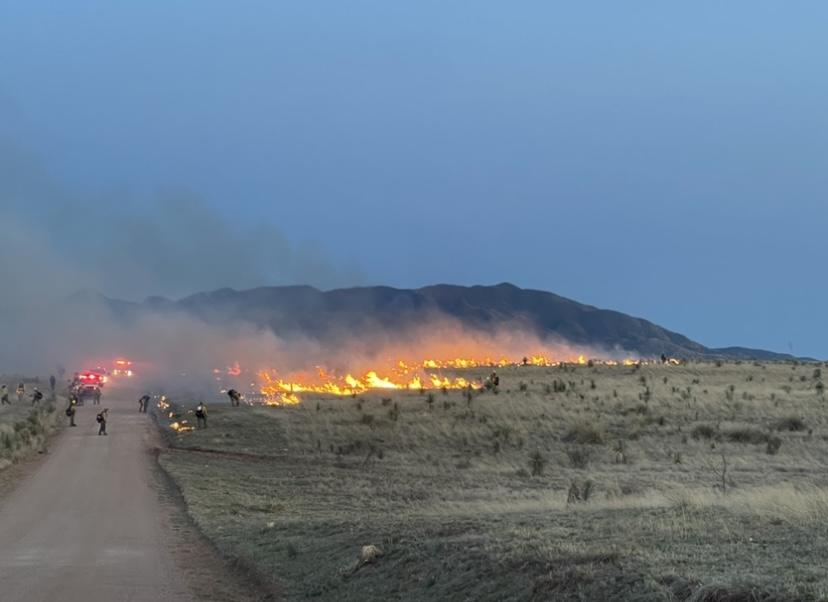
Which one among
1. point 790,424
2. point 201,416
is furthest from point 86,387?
point 790,424

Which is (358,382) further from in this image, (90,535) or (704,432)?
(90,535)

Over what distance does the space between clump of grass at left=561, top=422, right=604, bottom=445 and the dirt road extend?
17.2 m

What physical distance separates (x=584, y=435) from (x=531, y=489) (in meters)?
14.3

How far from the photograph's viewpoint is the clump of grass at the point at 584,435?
125 ft

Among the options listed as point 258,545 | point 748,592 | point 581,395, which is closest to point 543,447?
point 581,395

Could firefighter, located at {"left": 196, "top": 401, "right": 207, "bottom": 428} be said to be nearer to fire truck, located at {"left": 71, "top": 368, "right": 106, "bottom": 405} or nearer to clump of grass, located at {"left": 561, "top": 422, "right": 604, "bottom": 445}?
clump of grass, located at {"left": 561, "top": 422, "right": 604, "bottom": 445}

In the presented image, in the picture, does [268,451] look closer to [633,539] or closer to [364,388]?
[364,388]

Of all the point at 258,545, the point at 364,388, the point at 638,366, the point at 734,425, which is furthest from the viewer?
the point at 638,366

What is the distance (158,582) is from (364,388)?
Answer: 45548 millimetres

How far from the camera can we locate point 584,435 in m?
38.7

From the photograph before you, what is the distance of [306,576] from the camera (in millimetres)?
14070

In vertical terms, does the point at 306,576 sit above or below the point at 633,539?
below

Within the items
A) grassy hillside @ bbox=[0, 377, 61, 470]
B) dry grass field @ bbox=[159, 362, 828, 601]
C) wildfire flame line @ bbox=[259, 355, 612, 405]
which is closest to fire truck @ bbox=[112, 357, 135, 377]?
wildfire flame line @ bbox=[259, 355, 612, 405]

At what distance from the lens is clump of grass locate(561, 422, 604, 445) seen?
38031mm
